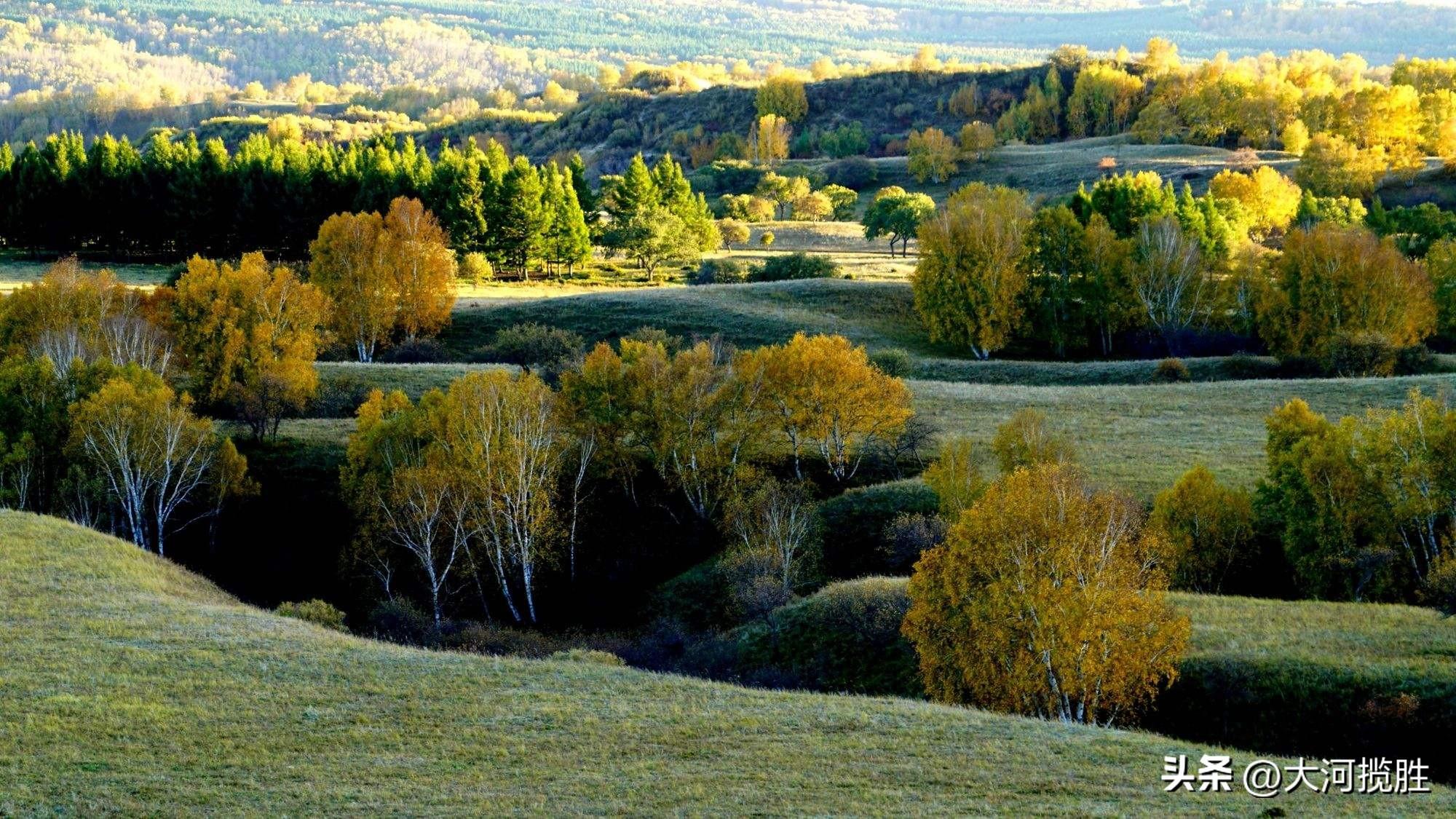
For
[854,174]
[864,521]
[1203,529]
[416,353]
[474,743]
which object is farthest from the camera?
[854,174]

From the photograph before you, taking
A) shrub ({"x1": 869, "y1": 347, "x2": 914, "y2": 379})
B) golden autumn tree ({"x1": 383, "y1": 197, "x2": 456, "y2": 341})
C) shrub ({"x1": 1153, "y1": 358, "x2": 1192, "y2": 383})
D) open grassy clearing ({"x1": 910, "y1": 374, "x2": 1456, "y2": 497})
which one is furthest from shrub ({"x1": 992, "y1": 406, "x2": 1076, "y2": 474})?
golden autumn tree ({"x1": 383, "y1": 197, "x2": 456, "y2": 341})

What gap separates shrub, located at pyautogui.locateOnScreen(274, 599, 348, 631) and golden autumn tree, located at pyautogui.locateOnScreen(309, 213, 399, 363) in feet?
139

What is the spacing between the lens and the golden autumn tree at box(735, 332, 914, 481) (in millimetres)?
53625

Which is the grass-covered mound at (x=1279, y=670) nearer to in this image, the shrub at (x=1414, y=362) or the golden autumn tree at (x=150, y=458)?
the golden autumn tree at (x=150, y=458)

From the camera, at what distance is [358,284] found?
8312 centimetres

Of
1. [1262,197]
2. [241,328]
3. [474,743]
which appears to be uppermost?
[1262,197]

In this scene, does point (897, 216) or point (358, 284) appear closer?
point (358, 284)

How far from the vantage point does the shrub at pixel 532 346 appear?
2923 inches

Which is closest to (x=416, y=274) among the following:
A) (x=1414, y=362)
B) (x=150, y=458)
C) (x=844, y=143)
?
(x=150, y=458)

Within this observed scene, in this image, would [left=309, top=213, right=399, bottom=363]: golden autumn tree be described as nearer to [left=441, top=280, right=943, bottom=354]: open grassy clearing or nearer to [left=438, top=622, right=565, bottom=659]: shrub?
[left=441, top=280, right=943, bottom=354]: open grassy clearing

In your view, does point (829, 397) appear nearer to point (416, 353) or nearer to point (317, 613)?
point (317, 613)

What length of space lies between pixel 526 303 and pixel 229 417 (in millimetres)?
28578

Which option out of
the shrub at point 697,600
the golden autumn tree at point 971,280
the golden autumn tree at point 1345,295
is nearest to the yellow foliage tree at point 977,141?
the golden autumn tree at point 971,280

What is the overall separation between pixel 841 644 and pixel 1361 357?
42718 millimetres
